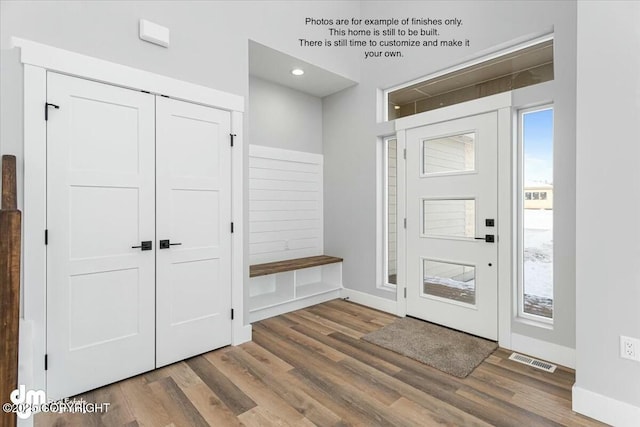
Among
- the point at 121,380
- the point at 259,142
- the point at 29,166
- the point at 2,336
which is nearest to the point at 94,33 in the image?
the point at 29,166

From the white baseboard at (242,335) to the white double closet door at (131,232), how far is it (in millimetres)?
67

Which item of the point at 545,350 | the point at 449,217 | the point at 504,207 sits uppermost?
Answer: the point at 504,207

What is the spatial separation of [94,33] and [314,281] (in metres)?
3.72

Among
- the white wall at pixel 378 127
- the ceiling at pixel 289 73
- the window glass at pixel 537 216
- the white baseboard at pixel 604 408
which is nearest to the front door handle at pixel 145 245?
the ceiling at pixel 289 73

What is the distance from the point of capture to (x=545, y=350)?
2830 mm

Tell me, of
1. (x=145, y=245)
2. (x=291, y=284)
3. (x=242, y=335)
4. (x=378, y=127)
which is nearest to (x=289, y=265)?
(x=291, y=284)

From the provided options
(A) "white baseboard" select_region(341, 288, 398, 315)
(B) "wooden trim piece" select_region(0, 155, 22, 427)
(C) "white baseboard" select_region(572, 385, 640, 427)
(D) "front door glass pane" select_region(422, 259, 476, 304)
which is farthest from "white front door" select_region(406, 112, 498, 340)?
(B) "wooden trim piece" select_region(0, 155, 22, 427)

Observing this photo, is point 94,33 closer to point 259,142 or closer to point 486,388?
point 259,142

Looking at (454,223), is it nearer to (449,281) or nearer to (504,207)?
(504,207)

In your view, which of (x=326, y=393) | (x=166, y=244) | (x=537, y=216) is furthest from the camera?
(x=537, y=216)

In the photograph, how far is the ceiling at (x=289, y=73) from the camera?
3.59 m

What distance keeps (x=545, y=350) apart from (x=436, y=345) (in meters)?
0.89

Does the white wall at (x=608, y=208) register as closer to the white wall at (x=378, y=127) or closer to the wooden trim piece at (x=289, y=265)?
the white wall at (x=378, y=127)

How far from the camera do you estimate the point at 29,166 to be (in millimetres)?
2152
